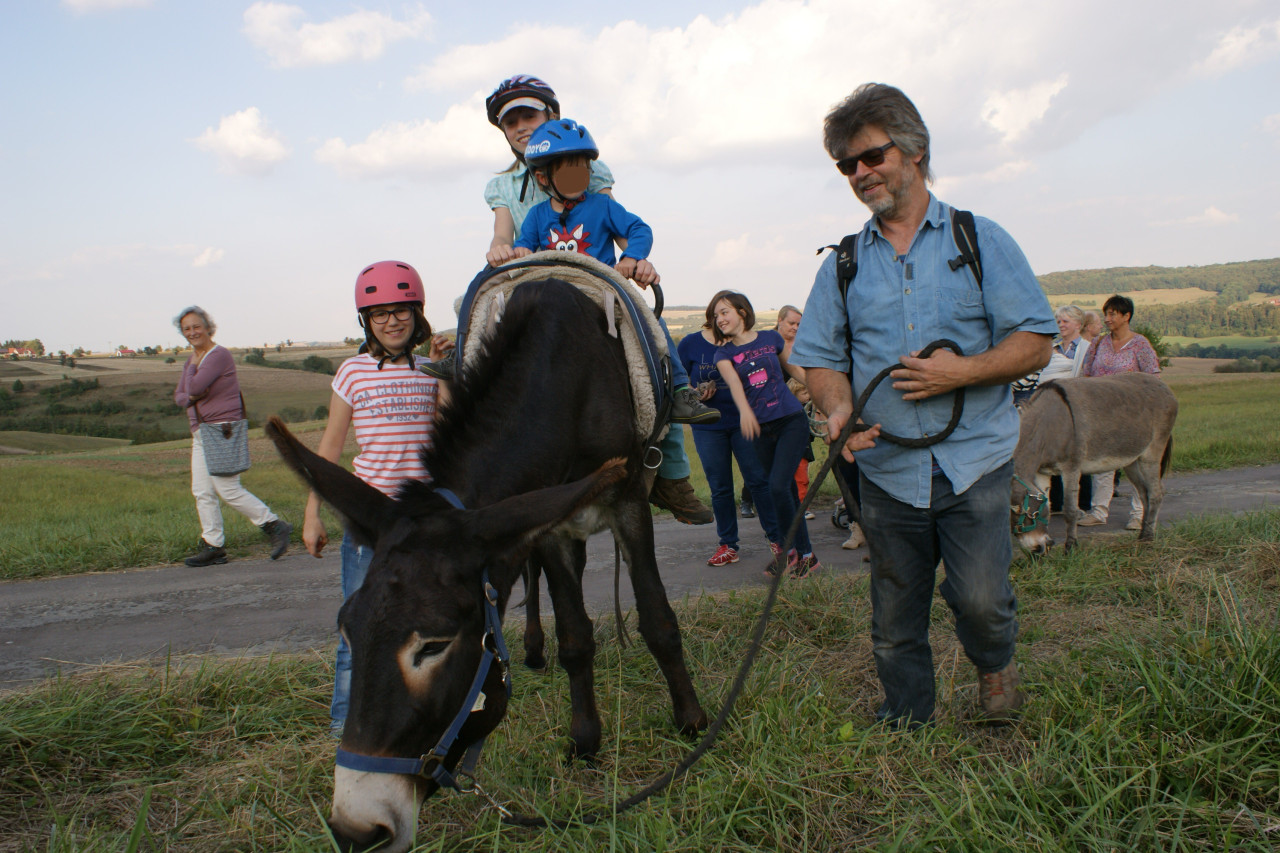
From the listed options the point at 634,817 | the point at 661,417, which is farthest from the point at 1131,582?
the point at 634,817

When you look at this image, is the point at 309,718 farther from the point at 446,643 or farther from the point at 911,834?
the point at 911,834

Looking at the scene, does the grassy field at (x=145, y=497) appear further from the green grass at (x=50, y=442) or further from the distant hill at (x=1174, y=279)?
the distant hill at (x=1174, y=279)

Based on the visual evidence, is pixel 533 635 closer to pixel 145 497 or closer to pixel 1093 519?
pixel 1093 519

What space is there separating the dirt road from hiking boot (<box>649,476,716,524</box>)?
130cm

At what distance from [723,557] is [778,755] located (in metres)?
4.01

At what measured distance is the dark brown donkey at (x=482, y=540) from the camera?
1948 mm

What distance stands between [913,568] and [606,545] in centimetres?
521

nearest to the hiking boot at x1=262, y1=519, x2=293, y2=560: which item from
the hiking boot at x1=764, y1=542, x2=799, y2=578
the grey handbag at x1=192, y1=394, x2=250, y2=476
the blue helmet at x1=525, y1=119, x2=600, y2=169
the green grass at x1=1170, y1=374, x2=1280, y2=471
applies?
the grey handbag at x1=192, y1=394, x2=250, y2=476

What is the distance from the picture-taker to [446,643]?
2092mm

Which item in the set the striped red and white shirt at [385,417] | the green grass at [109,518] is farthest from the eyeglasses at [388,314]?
the green grass at [109,518]

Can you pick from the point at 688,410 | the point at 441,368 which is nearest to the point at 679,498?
the point at 688,410

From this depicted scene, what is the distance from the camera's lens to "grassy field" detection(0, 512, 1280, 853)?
2184 millimetres

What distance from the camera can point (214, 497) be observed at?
284 inches

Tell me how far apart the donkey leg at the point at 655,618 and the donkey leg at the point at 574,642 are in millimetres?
270
